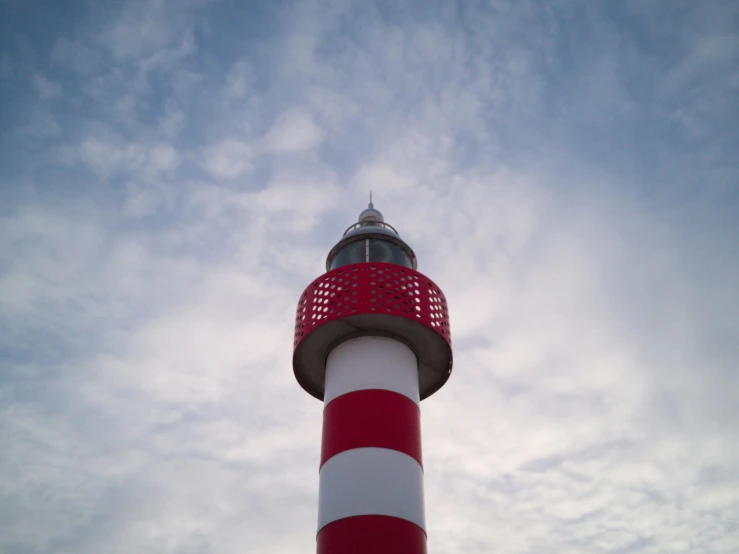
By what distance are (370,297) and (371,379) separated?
4.34ft

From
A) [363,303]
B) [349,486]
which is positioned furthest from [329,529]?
[363,303]

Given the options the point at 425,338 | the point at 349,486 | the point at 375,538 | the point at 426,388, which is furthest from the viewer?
the point at 426,388

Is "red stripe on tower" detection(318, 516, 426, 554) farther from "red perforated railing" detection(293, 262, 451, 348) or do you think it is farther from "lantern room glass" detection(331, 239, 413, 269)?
"lantern room glass" detection(331, 239, 413, 269)

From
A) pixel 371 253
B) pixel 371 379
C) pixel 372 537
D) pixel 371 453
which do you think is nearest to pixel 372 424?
pixel 371 453

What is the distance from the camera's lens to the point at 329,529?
28.0 ft

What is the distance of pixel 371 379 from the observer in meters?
9.74

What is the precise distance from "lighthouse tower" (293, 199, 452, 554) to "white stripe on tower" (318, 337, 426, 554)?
1 cm

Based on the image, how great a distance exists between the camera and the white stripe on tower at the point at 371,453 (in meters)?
8.35

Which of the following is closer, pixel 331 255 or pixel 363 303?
pixel 363 303

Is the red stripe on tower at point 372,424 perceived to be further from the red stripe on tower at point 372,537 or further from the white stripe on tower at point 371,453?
the red stripe on tower at point 372,537

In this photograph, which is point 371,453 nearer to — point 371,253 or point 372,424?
point 372,424

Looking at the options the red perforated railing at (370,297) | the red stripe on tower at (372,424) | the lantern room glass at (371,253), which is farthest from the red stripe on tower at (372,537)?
the lantern room glass at (371,253)

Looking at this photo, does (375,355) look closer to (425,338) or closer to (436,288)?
(425,338)

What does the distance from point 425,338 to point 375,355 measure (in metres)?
0.97
